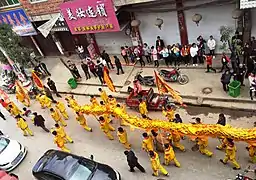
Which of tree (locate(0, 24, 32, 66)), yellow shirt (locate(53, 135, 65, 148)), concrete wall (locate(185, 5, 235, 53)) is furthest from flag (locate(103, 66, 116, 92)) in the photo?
tree (locate(0, 24, 32, 66))

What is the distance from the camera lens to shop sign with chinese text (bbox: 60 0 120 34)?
1551 cm

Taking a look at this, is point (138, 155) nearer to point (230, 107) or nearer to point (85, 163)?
point (85, 163)

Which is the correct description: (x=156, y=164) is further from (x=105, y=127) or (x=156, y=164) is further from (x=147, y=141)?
(x=105, y=127)

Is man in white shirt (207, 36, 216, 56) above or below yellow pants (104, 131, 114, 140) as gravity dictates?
above

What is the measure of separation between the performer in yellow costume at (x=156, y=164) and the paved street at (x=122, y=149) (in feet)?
1.05

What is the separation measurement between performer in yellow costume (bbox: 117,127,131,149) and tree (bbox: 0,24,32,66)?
424 inches

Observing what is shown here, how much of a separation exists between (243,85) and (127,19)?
304 inches

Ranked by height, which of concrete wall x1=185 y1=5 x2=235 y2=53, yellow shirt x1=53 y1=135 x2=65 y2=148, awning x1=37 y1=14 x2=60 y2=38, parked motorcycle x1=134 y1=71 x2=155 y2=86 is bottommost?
parked motorcycle x1=134 y1=71 x2=155 y2=86

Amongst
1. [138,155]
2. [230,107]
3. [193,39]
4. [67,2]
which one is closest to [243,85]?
[230,107]

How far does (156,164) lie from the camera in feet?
34.0

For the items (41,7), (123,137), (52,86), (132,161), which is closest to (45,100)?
(52,86)

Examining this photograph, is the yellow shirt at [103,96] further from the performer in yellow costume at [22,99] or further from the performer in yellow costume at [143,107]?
the performer in yellow costume at [22,99]

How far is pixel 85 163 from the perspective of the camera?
11.0 meters

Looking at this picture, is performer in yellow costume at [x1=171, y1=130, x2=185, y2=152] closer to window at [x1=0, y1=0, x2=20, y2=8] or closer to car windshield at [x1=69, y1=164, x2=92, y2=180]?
car windshield at [x1=69, y1=164, x2=92, y2=180]
